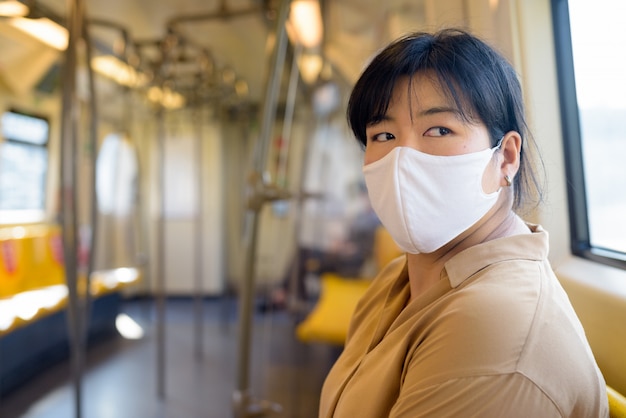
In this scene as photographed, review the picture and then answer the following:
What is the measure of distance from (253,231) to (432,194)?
84cm

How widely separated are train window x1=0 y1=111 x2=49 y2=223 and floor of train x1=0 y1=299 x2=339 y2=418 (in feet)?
3.99

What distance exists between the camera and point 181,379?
3.12 meters

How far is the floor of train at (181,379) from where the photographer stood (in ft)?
8.58

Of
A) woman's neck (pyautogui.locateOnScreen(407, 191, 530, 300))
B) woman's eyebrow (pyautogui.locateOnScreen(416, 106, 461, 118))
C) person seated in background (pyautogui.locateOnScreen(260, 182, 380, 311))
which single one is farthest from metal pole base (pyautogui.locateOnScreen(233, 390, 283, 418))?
person seated in background (pyautogui.locateOnScreen(260, 182, 380, 311))

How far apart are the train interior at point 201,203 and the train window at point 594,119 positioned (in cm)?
2

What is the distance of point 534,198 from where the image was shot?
0.71 metres

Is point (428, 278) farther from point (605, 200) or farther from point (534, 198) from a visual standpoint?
point (605, 200)

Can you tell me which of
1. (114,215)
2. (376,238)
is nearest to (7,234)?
(114,215)

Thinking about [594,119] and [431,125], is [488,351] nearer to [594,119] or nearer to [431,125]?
[431,125]

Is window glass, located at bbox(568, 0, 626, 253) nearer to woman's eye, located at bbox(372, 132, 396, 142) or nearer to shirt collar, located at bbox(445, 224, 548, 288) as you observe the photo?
shirt collar, located at bbox(445, 224, 548, 288)

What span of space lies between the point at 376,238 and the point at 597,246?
7.35 feet

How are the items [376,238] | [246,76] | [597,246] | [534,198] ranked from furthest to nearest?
1. [246,76]
2. [376,238]
3. [597,246]
4. [534,198]

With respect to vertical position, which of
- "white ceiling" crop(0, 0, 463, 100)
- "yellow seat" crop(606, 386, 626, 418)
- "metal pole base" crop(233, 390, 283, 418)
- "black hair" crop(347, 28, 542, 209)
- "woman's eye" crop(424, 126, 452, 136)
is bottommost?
"metal pole base" crop(233, 390, 283, 418)

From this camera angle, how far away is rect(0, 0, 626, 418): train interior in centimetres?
91
